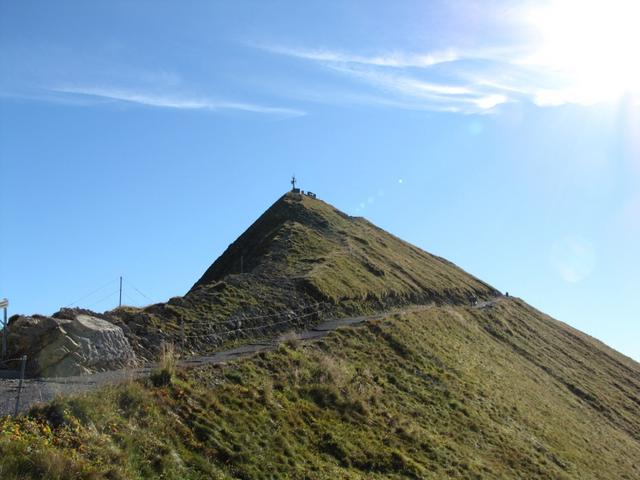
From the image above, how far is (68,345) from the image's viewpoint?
17.5 metres

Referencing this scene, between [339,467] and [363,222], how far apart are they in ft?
161

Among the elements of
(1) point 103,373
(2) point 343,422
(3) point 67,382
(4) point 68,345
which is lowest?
(2) point 343,422

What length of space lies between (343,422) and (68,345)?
8326mm

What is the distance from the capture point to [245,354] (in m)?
19.0

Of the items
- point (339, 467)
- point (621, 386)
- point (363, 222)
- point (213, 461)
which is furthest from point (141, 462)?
point (363, 222)

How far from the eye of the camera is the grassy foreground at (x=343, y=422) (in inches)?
424

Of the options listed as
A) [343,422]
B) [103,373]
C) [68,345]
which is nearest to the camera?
[343,422]

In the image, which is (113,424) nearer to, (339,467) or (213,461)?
(213,461)

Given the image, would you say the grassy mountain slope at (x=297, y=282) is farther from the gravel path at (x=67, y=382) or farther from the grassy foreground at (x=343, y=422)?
the grassy foreground at (x=343, y=422)

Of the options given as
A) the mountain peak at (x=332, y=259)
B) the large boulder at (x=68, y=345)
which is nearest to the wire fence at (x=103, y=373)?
the large boulder at (x=68, y=345)

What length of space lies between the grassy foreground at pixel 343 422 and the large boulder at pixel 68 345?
4033 mm

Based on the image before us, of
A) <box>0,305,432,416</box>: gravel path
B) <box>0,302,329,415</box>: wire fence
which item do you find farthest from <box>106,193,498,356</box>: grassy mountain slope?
<box>0,305,432,416</box>: gravel path

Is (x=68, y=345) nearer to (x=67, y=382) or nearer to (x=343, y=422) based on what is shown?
(x=67, y=382)

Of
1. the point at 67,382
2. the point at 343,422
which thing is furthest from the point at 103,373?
the point at 343,422
